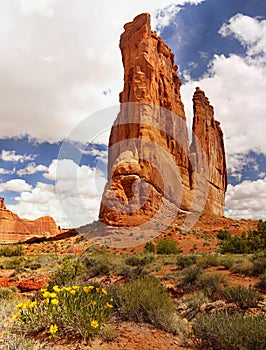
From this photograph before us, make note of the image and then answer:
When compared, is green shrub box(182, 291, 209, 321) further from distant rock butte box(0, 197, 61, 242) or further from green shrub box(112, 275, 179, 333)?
distant rock butte box(0, 197, 61, 242)

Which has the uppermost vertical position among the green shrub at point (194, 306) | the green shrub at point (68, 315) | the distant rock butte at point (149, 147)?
the distant rock butte at point (149, 147)

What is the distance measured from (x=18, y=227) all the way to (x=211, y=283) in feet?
311

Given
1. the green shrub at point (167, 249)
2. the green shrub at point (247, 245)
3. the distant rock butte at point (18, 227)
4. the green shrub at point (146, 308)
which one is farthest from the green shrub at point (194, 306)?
the distant rock butte at point (18, 227)

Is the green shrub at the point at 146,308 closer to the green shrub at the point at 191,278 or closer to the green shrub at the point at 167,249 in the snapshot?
the green shrub at the point at 191,278

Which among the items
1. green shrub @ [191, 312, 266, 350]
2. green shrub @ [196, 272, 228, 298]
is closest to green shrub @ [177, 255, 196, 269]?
green shrub @ [196, 272, 228, 298]

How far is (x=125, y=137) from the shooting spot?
4081 cm

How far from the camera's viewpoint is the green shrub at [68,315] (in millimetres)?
3824

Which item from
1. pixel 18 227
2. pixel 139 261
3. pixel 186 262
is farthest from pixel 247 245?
pixel 18 227

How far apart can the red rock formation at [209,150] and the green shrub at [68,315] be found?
50.0 meters

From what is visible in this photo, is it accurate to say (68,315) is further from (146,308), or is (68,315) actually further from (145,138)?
(145,138)

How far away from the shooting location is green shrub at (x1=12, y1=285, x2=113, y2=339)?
3824 mm

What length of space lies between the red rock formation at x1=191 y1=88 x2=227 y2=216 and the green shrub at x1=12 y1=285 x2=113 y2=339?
49967mm

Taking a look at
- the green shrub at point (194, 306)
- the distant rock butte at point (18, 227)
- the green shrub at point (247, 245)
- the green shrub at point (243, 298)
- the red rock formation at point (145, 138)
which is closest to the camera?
the green shrub at point (243, 298)

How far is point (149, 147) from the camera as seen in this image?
121 feet
